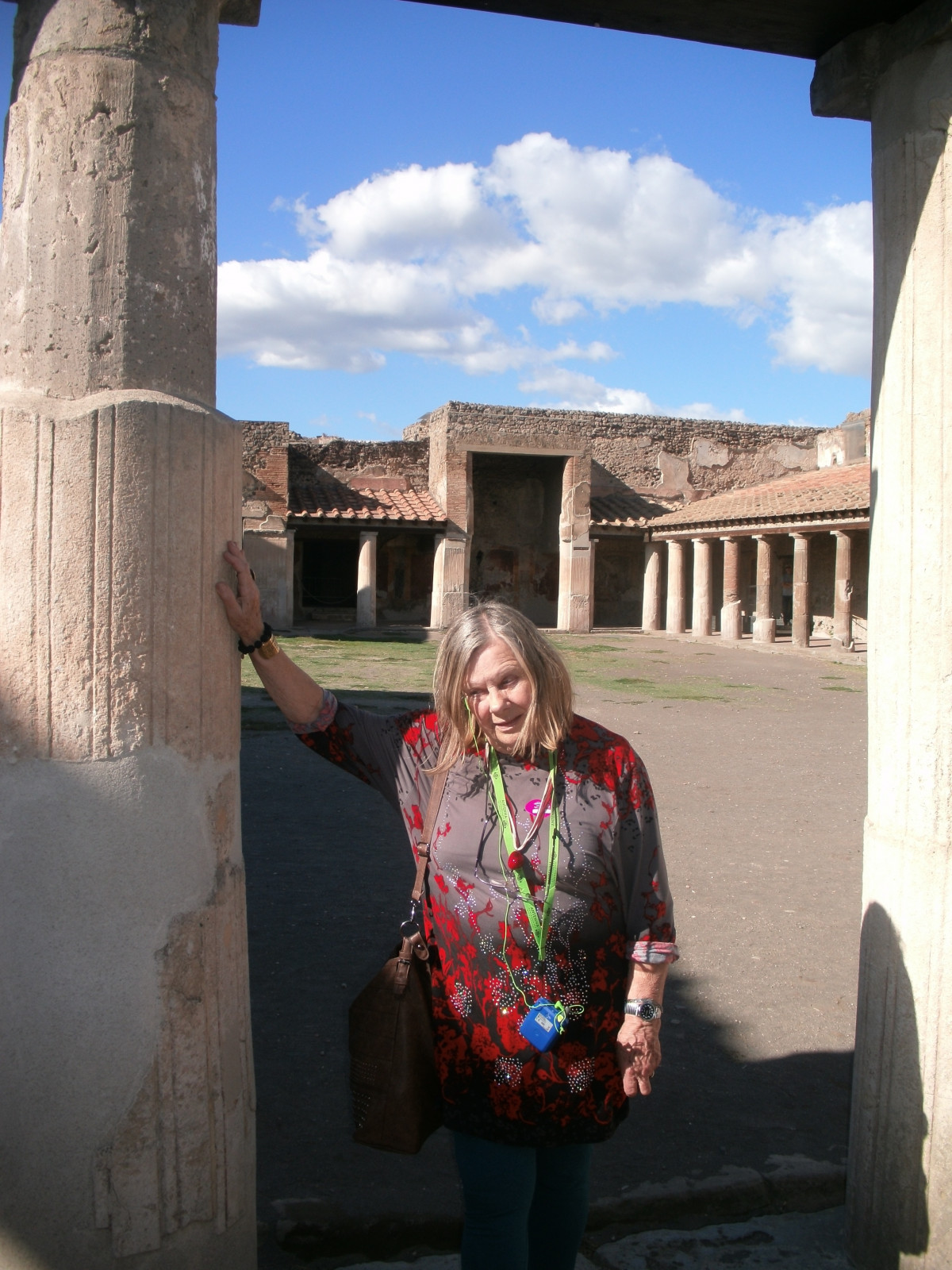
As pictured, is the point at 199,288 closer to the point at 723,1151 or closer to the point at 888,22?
the point at 888,22

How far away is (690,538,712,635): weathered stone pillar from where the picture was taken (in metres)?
21.4

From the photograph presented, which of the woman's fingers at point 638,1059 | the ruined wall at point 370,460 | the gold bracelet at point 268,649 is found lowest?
the woman's fingers at point 638,1059

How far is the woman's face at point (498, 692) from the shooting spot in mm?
1873

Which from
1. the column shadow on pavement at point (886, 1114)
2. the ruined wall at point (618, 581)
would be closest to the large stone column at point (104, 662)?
the column shadow on pavement at point (886, 1114)

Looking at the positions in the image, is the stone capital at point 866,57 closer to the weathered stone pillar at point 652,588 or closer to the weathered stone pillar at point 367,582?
the weathered stone pillar at point 367,582

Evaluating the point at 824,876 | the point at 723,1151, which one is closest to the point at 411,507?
the point at 824,876

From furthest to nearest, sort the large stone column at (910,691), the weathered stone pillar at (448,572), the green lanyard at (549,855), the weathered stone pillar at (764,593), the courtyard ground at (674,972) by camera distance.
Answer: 1. the weathered stone pillar at (448,572)
2. the weathered stone pillar at (764,593)
3. the courtyard ground at (674,972)
4. the large stone column at (910,691)
5. the green lanyard at (549,855)

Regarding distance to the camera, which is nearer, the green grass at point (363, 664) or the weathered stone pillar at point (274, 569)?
the green grass at point (363, 664)

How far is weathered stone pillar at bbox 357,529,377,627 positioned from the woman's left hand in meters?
20.0

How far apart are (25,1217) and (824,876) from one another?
434cm

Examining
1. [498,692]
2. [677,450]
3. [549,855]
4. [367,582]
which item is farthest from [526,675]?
[677,450]

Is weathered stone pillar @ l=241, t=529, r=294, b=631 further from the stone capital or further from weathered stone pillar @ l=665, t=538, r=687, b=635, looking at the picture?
the stone capital

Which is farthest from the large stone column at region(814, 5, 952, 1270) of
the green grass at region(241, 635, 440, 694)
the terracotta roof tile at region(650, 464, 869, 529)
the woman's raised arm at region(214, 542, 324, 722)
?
the terracotta roof tile at region(650, 464, 869, 529)

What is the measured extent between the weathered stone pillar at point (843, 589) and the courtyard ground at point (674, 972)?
8.96 m
